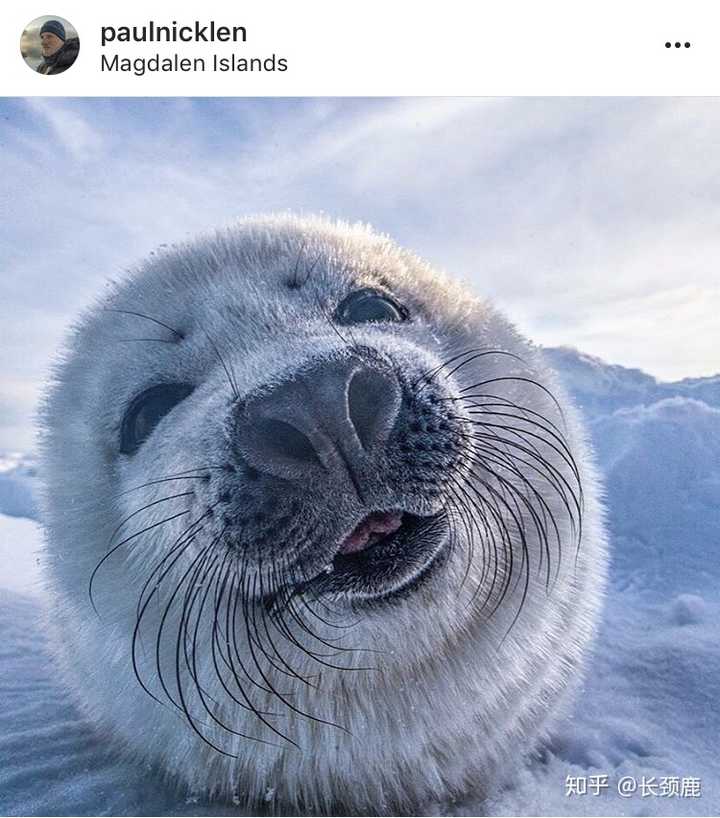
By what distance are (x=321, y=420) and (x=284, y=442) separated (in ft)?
0.25

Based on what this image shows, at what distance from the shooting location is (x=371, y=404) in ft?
4.46

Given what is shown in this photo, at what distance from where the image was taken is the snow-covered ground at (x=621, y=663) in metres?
1.81

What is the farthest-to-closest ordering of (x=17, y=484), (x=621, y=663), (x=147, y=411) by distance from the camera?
(x=17, y=484) < (x=621, y=663) < (x=147, y=411)

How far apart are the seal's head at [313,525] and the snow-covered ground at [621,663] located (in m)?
0.12

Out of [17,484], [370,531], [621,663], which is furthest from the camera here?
[17,484]

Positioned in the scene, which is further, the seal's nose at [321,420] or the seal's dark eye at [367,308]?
the seal's dark eye at [367,308]
